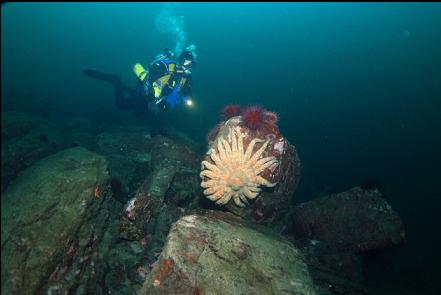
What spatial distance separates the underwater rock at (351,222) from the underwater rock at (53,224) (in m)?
4.67

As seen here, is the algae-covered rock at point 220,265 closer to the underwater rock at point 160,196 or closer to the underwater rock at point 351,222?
the underwater rock at point 160,196

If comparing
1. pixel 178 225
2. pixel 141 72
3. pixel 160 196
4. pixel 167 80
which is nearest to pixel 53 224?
pixel 178 225

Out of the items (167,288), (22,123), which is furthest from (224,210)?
(22,123)

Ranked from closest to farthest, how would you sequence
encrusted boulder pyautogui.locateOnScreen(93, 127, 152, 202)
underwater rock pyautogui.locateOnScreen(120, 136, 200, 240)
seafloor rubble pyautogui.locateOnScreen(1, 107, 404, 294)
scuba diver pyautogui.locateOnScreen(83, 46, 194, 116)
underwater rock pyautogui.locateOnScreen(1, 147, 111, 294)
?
underwater rock pyautogui.locateOnScreen(1, 147, 111, 294) < seafloor rubble pyautogui.locateOnScreen(1, 107, 404, 294) < underwater rock pyautogui.locateOnScreen(120, 136, 200, 240) < encrusted boulder pyautogui.locateOnScreen(93, 127, 152, 202) < scuba diver pyautogui.locateOnScreen(83, 46, 194, 116)

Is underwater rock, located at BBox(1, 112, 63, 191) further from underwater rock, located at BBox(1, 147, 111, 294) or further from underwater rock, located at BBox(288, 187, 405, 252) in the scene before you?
underwater rock, located at BBox(288, 187, 405, 252)

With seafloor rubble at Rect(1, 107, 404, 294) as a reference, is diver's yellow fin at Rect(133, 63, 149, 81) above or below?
above

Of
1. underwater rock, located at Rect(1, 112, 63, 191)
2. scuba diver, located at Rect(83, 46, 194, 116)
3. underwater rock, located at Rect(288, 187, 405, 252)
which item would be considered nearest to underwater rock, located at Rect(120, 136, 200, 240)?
scuba diver, located at Rect(83, 46, 194, 116)

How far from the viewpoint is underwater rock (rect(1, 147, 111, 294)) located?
397cm

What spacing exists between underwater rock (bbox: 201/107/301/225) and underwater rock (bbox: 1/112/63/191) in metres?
3.79

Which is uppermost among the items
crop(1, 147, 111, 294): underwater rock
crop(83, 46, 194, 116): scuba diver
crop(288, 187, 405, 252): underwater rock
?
crop(83, 46, 194, 116): scuba diver

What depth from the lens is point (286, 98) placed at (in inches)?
1260

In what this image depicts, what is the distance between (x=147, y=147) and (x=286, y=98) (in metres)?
24.6

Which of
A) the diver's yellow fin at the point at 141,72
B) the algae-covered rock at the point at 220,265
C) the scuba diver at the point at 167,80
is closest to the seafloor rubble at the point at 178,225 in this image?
the algae-covered rock at the point at 220,265

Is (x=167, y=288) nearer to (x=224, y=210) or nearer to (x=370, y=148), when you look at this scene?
(x=224, y=210)
